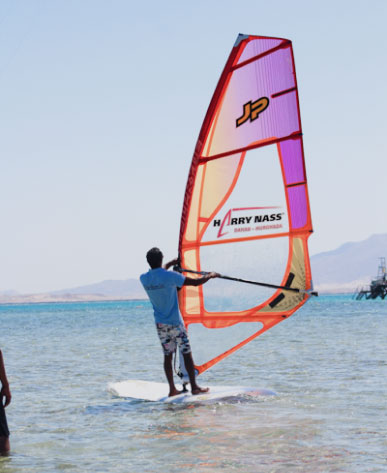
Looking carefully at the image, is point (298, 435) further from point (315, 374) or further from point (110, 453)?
point (315, 374)

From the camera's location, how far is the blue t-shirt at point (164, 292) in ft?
23.0

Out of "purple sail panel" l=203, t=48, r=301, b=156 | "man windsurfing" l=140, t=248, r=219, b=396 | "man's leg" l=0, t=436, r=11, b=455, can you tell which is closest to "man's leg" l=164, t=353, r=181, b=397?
"man windsurfing" l=140, t=248, r=219, b=396

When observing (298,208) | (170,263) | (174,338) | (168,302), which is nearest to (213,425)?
(174,338)

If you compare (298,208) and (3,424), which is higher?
(298,208)

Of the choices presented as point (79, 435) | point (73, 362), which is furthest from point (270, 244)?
point (73, 362)

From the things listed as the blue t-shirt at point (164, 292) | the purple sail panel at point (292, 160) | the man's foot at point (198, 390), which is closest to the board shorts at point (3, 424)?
the blue t-shirt at point (164, 292)

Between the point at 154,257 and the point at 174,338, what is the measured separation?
85 cm

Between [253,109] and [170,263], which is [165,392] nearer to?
[170,263]

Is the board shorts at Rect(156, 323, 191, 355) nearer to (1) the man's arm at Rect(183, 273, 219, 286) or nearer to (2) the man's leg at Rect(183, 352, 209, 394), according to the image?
(2) the man's leg at Rect(183, 352, 209, 394)

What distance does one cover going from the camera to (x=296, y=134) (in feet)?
24.1

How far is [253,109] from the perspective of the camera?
7461mm

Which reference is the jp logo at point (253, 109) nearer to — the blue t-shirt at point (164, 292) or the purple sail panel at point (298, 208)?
the purple sail panel at point (298, 208)

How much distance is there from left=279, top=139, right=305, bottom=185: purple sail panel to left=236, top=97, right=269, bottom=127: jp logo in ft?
1.30

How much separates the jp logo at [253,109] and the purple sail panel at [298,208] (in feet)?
2.78
